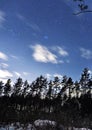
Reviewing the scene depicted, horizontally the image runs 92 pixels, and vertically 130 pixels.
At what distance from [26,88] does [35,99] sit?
14.4 metres

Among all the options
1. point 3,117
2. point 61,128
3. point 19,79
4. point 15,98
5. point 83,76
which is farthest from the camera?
point 19,79

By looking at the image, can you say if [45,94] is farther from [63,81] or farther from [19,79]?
[19,79]

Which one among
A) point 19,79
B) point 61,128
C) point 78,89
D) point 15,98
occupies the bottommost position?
point 61,128

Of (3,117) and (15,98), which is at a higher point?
(15,98)

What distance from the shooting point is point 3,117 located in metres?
29.4

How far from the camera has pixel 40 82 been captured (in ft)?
268

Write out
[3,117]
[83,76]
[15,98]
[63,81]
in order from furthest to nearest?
[63,81], [83,76], [15,98], [3,117]

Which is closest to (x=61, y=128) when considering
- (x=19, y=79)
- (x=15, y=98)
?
(x=15, y=98)

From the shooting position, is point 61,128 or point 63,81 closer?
point 61,128

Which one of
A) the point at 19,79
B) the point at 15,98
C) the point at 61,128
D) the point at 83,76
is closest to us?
the point at 61,128

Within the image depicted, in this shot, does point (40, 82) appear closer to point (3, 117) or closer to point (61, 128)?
point (3, 117)

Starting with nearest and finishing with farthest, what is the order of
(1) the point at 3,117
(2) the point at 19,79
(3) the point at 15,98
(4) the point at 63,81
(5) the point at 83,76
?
(1) the point at 3,117
(3) the point at 15,98
(5) the point at 83,76
(4) the point at 63,81
(2) the point at 19,79

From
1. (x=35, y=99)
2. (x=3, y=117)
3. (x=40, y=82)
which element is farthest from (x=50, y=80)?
(x=3, y=117)

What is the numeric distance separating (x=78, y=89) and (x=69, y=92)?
127 inches
